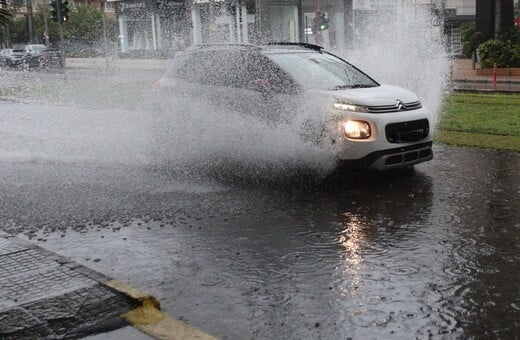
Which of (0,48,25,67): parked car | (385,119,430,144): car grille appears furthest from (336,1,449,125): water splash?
(0,48,25,67): parked car

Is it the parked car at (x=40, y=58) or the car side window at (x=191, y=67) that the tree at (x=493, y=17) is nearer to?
the car side window at (x=191, y=67)

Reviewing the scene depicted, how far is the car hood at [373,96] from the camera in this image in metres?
8.06

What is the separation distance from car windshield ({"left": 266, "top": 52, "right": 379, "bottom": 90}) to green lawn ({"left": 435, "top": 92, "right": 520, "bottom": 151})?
9.08ft

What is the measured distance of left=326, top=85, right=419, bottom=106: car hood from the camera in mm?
8062

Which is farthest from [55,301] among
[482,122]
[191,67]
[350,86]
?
[482,122]

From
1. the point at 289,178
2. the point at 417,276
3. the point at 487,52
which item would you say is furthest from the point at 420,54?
the point at 417,276

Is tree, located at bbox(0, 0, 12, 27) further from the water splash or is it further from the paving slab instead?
the water splash

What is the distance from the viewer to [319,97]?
822cm

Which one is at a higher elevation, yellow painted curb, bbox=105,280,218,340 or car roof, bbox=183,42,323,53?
car roof, bbox=183,42,323,53

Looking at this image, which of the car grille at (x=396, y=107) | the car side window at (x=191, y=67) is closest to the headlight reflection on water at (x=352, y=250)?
the car grille at (x=396, y=107)

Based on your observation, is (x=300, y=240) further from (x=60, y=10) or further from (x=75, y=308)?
(x=60, y=10)

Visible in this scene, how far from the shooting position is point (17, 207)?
7.81 m

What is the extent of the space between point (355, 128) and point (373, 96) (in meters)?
0.56

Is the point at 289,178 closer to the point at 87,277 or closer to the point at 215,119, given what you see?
the point at 215,119
